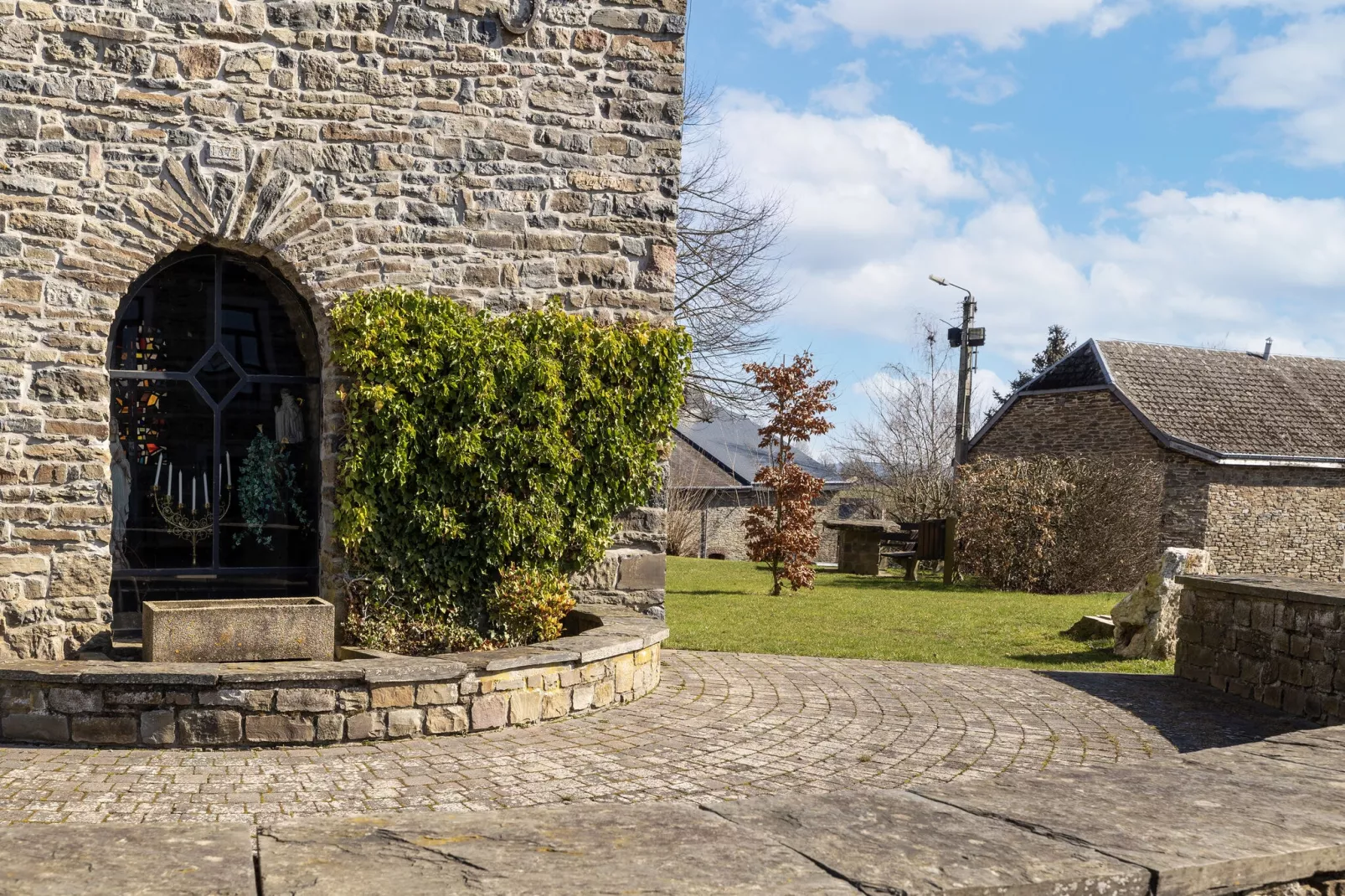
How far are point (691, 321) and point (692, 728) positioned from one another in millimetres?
14730

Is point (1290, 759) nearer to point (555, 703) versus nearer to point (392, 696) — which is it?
point (555, 703)

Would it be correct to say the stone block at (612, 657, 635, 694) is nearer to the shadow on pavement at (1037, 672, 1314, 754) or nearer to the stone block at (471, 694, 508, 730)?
the stone block at (471, 694, 508, 730)

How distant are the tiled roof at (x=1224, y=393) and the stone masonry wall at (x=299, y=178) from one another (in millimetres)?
17622

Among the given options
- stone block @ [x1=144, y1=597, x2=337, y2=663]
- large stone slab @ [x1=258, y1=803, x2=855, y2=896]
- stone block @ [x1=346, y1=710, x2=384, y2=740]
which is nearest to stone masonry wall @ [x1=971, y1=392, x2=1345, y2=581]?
stone block @ [x1=144, y1=597, x2=337, y2=663]

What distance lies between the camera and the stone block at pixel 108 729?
5.56 m

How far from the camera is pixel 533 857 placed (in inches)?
87.8


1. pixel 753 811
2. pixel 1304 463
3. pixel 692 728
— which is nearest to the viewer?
pixel 753 811

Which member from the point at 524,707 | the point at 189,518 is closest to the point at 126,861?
the point at 524,707

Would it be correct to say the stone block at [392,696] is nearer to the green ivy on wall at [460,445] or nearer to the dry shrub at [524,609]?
the green ivy on wall at [460,445]

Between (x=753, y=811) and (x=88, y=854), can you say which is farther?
(x=753, y=811)

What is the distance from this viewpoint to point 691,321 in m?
20.5

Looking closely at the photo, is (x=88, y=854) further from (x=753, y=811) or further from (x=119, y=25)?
(x=119, y=25)

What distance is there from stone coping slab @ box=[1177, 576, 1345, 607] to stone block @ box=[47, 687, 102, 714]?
22.8 feet

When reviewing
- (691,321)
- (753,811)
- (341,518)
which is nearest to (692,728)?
(341,518)
